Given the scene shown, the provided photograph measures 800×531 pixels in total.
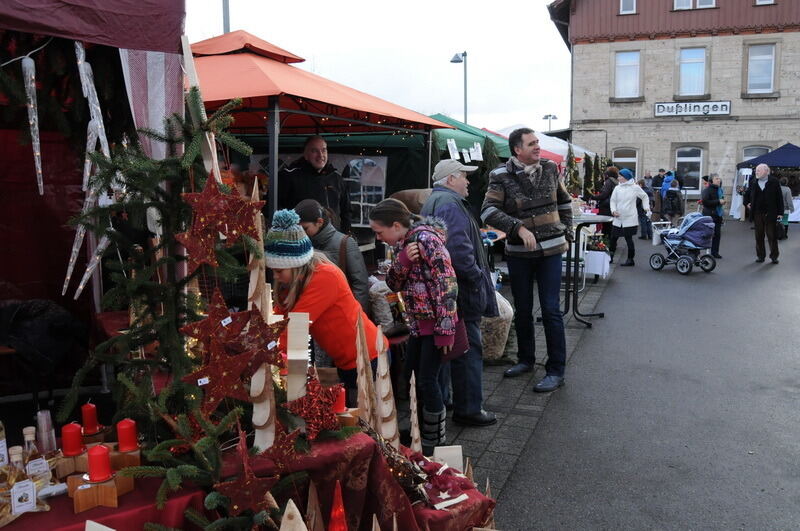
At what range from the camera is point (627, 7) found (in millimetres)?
28969

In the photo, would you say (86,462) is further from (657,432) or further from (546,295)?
(546,295)

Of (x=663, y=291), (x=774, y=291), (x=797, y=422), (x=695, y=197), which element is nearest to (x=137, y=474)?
(x=797, y=422)

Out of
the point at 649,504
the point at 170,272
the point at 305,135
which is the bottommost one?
the point at 649,504

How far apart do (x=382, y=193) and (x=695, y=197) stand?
23129 millimetres

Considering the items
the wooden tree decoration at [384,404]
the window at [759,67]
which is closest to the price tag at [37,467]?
the wooden tree decoration at [384,404]

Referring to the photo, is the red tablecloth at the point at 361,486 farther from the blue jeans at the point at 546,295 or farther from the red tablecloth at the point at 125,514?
the blue jeans at the point at 546,295

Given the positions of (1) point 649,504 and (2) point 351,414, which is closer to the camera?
(2) point 351,414

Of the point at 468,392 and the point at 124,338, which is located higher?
the point at 124,338

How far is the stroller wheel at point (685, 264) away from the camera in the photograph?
1150 centimetres

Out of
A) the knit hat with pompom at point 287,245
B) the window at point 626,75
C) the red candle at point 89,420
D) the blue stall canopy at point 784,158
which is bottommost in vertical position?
the red candle at point 89,420

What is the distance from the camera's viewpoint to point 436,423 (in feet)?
13.4

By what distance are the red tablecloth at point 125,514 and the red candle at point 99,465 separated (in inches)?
3.5

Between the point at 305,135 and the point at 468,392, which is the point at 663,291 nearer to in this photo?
the point at 305,135

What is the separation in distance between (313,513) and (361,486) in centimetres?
22
